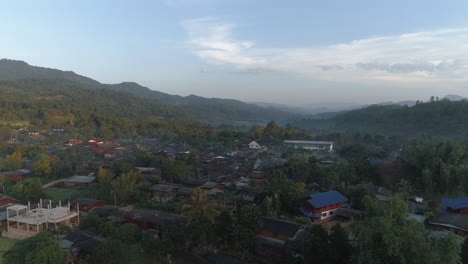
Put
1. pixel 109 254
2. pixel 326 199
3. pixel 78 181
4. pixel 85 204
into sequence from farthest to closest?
pixel 78 181 < pixel 85 204 < pixel 326 199 < pixel 109 254

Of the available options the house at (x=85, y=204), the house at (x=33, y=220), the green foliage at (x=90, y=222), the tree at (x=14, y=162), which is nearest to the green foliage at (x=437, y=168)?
the green foliage at (x=90, y=222)

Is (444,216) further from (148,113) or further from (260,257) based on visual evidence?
(148,113)

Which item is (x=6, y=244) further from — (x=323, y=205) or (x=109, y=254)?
(x=323, y=205)

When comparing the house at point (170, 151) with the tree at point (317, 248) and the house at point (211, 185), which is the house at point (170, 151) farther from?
the tree at point (317, 248)

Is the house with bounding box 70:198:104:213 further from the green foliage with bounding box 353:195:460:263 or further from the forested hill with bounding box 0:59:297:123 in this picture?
the forested hill with bounding box 0:59:297:123

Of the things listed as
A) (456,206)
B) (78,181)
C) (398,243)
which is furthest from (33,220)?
(456,206)

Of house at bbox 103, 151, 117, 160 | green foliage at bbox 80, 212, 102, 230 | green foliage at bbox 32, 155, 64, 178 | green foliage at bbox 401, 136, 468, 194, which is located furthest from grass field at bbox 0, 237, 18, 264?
green foliage at bbox 401, 136, 468, 194
